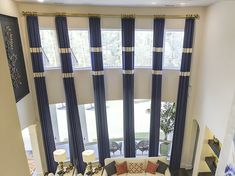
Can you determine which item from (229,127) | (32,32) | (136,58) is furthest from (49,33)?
(229,127)

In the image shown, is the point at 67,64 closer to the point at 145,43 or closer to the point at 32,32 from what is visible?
the point at 32,32

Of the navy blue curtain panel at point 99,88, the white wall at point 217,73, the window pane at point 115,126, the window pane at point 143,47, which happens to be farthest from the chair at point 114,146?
the window pane at point 143,47

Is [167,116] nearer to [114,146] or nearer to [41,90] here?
[114,146]

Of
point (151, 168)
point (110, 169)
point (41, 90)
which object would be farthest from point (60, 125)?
point (151, 168)

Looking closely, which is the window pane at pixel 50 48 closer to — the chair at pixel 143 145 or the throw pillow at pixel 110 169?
the throw pillow at pixel 110 169

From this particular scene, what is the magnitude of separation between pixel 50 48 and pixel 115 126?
12.0ft

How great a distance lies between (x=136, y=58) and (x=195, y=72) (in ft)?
6.63

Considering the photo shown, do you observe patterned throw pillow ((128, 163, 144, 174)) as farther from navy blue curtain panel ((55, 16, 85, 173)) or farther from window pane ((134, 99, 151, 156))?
navy blue curtain panel ((55, 16, 85, 173))

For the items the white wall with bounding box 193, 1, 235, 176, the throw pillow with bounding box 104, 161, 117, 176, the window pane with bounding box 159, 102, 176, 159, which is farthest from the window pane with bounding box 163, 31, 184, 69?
the throw pillow with bounding box 104, 161, 117, 176

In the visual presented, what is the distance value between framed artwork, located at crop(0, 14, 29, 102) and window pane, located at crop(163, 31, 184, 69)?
4490mm

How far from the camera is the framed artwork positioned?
15.6 ft

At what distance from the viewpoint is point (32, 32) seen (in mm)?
5867

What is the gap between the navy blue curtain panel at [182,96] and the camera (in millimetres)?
6307

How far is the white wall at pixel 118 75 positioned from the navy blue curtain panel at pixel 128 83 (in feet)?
0.73
